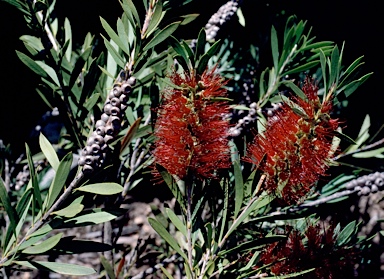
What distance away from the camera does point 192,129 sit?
669 millimetres

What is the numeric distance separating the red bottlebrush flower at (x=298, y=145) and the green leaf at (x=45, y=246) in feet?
1.15

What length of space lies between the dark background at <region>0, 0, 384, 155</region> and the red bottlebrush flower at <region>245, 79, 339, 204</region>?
67 cm

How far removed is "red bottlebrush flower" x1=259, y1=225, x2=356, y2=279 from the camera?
0.78 metres

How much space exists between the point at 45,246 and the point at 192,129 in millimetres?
310

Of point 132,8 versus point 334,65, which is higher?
point 132,8

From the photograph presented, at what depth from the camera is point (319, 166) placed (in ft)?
2.25

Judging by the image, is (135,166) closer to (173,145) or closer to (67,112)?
(67,112)

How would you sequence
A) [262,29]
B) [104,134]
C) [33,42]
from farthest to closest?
1. [262,29]
2. [33,42]
3. [104,134]

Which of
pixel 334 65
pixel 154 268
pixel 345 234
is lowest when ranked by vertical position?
pixel 154 268

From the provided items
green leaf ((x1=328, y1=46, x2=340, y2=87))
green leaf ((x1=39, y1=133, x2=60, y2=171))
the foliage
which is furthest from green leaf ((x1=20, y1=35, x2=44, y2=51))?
green leaf ((x1=328, y1=46, x2=340, y2=87))

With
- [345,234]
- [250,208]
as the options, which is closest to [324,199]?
[345,234]

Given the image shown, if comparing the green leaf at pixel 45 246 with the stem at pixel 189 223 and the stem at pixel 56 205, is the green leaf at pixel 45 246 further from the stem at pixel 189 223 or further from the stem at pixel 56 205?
the stem at pixel 189 223

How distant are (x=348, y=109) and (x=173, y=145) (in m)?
1.18

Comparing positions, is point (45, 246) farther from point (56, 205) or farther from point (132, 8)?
point (132, 8)
